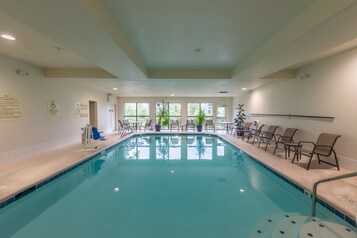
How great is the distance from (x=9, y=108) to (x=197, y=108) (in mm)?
10293

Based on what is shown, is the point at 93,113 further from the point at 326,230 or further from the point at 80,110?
the point at 326,230

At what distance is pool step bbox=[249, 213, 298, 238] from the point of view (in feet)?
7.18

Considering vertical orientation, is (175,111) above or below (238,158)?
above

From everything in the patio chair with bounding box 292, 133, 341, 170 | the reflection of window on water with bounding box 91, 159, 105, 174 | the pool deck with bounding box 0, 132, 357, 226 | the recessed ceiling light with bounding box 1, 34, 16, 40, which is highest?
the recessed ceiling light with bounding box 1, 34, 16, 40

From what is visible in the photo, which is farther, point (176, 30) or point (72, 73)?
point (72, 73)

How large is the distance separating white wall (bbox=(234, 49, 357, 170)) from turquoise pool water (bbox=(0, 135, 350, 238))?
67.8 inches

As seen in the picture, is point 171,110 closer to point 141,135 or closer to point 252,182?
point 141,135

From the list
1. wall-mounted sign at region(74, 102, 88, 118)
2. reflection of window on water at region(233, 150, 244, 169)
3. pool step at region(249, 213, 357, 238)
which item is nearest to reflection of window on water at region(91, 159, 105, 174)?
wall-mounted sign at region(74, 102, 88, 118)

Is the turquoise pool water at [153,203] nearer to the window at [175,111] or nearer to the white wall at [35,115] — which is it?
the white wall at [35,115]

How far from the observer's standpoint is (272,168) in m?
4.07

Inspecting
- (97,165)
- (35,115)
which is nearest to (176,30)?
(97,165)

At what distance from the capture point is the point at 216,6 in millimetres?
2359

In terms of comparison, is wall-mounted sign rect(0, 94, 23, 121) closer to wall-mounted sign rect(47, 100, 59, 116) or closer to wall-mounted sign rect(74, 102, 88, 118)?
wall-mounted sign rect(47, 100, 59, 116)

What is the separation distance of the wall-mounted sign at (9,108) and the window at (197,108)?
972 cm
